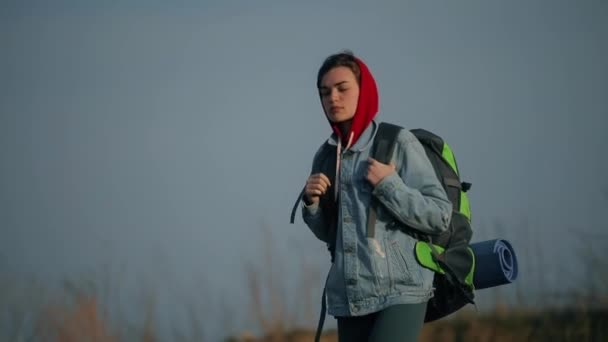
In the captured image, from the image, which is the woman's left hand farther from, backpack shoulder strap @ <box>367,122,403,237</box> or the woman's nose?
the woman's nose

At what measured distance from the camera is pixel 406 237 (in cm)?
329

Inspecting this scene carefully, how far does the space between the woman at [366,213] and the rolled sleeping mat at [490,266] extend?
264mm

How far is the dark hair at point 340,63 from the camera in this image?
352 cm

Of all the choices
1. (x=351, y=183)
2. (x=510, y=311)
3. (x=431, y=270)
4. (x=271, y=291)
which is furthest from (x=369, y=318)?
(x=510, y=311)

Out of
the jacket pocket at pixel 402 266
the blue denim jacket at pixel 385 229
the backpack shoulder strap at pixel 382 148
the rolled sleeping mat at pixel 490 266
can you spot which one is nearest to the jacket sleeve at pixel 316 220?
Result: the blue denim jacket at pixel 385 229

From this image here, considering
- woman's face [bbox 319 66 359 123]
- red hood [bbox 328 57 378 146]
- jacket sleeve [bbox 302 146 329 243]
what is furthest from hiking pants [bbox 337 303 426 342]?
woman's face [bbox 319 66 359 123]

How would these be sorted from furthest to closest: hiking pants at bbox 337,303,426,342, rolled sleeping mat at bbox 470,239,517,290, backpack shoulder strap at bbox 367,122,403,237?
rolled sleeping mat at bbox 470,239,517,290 → backpack shoulder strap at bbox 367,122,403,237 → hiking pants at bbox 337,303,426,342

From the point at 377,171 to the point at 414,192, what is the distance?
0.16 metres

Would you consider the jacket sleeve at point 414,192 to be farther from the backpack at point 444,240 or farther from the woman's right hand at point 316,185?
the woman's right hand at point 316,185

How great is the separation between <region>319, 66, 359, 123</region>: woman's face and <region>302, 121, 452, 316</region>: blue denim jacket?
13 centimetres

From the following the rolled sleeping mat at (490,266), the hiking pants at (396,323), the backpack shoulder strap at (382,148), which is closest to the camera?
the hiking pants at (396,323)

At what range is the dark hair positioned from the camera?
352 centimetres

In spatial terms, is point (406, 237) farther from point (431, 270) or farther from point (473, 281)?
point (473, 281)

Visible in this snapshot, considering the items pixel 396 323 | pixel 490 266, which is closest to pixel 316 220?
pixel 396 323
